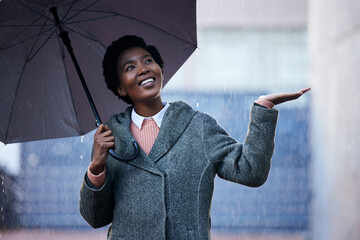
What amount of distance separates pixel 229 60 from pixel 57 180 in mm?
A: 4172

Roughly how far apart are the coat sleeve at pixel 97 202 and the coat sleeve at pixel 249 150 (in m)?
0.39

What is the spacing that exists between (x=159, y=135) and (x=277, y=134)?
7.12 m

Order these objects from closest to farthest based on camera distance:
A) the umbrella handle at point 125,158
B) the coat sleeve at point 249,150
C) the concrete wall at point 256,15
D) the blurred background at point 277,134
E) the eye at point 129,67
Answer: the coat sleeve at point 249,150, the umbrella handle at point 125,158, the eye at point 129,67, the blurred background at point 277,134, the concrete wall at point 256,15

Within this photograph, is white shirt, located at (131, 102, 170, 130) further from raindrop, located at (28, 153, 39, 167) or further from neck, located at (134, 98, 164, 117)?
raindrop, located at (28, 153, 39, 167)

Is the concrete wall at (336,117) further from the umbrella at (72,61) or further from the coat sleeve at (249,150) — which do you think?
the coat sleeve at (249,150)

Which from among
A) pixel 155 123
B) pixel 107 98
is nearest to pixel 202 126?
pixel 155 123

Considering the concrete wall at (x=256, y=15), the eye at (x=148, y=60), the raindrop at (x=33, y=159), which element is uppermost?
the concrete wall at (x=256, y=15)

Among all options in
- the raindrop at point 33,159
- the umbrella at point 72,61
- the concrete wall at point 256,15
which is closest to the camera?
the umbrella at point 72,61

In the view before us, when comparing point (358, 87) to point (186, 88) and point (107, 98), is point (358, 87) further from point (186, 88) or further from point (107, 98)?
point (186, 88)

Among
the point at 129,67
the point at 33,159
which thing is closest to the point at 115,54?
the point at 129,67

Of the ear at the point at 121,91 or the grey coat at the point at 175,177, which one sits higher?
the ear at the point at 121,91

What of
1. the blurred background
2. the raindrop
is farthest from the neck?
the raindrop

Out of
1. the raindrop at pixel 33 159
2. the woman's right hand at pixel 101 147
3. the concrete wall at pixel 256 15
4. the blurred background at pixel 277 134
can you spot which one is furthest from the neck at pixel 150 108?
the concrete wall at pixel 256 15

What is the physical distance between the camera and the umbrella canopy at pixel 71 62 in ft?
7.79
